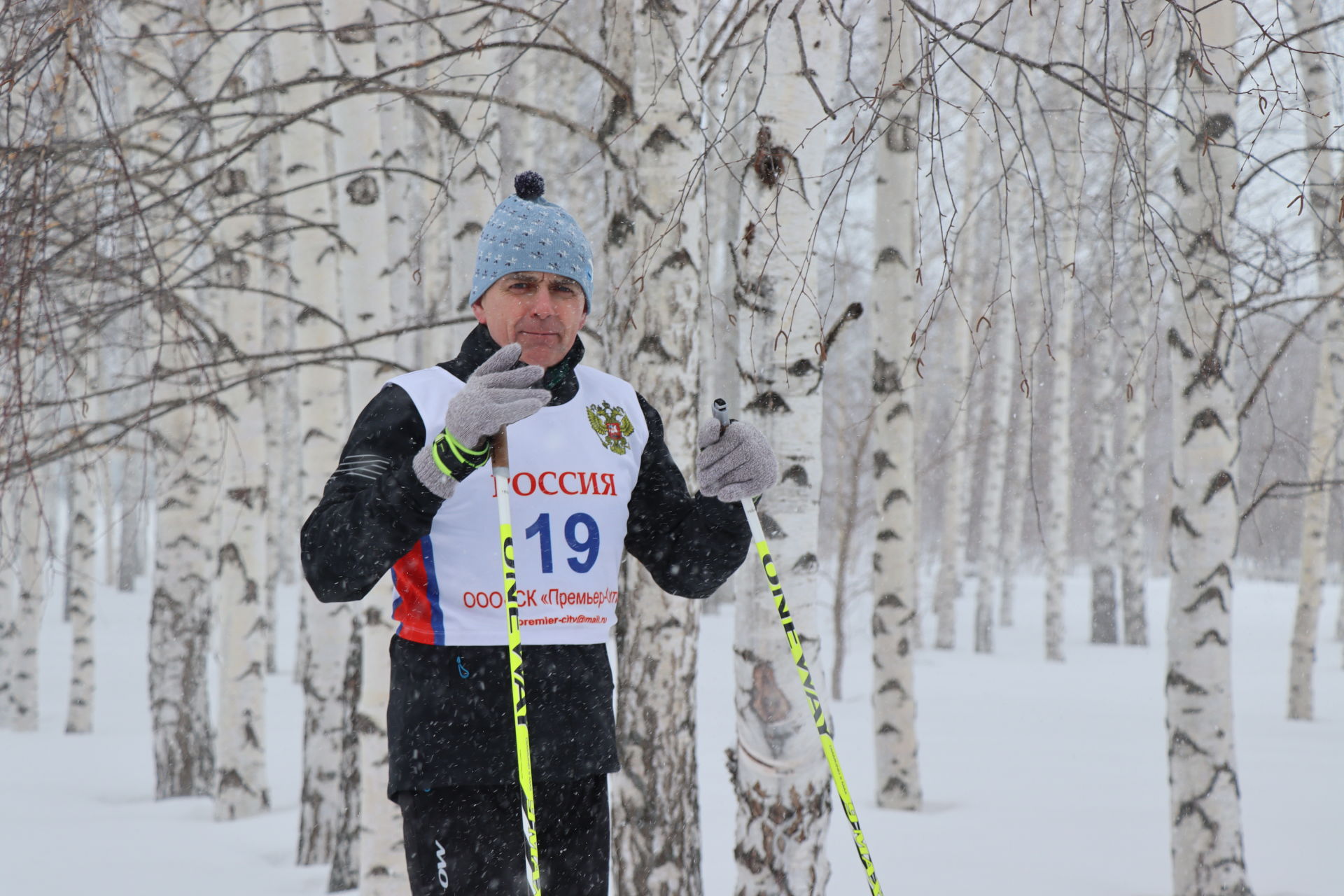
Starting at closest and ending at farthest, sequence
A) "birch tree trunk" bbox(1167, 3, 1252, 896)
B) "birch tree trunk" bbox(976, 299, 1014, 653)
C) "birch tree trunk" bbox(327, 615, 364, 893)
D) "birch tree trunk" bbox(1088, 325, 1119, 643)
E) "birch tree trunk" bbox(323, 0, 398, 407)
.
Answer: "birch tree trunk" bbox(1167, 3, 1252, 896) → "birch tree trunk" bbox(323, 0, 398, 407) → "birch tree trunk" bbox(327, 615, 364, 893) → "birch tree trunk" bbox(976, 299, 1014, 653) → "birch tree trunk" bbox(1088, 325, 1119, 643)

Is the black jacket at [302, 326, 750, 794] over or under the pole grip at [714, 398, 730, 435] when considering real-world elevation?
under

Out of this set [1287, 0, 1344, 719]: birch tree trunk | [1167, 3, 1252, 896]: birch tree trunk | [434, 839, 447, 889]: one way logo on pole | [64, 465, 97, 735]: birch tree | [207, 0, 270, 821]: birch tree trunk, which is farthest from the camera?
[64, 465, 97, 735]: birch tree

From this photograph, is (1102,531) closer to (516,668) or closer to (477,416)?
(516,668)

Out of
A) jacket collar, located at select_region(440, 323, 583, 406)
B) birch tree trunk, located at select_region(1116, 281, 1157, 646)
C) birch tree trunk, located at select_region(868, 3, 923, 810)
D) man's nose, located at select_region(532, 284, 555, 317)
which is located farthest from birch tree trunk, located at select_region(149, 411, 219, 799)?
birch tree trunk, located at select_region(1116, 281, 1157, 646)

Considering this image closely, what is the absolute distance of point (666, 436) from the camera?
13.5ft

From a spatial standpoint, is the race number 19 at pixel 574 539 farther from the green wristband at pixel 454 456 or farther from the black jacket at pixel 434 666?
the green wristband at pixel 454 456

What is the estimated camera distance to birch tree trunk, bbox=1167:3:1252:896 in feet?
16.2

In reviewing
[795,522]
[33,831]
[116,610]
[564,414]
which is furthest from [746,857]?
[116,610]

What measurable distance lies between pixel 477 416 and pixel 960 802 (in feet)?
21.1

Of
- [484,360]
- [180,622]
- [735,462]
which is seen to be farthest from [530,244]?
[180,622]

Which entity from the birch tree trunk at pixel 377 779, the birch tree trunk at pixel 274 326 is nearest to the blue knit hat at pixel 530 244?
the birch tree trunk at pixel 274 326

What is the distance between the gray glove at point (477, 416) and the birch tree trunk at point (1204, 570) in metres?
3.88

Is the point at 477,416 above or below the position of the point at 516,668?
above

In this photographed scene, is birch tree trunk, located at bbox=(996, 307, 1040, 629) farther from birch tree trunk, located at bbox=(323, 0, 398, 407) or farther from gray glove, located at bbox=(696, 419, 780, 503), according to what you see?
gray glove, located at bbox=(696, 419, 780, 503)
